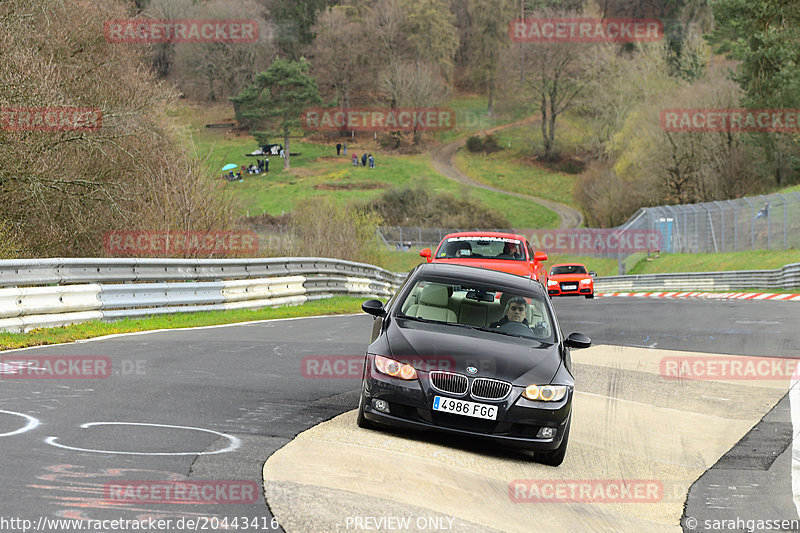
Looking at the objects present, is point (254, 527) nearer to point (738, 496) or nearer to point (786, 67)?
point (738, 496)

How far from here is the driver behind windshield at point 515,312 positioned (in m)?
8.68

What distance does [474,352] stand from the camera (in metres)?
7.63

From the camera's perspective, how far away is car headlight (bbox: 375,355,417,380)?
7.37 m

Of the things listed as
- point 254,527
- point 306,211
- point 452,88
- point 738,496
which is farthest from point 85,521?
point 452,88

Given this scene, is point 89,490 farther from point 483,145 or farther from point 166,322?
point 483,145

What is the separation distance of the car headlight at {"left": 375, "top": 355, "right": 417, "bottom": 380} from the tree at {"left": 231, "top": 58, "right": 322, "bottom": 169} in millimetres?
104058

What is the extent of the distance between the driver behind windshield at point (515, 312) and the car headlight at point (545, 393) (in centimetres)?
128

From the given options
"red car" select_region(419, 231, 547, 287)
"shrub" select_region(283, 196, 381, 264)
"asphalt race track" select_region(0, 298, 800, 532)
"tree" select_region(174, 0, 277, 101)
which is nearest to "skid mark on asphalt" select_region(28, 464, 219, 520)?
"asphalt race track" select_region(0, 298, 800, 532)

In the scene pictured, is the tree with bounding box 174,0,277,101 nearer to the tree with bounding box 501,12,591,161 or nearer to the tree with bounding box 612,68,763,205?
the tree with bounding box 501,12,591,161

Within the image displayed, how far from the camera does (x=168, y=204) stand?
2420 centimetres

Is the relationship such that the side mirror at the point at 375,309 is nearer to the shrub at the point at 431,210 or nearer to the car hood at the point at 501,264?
the car hood at the point at 501,264

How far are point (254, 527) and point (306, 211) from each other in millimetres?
34224

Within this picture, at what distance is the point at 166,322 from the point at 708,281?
3018cm

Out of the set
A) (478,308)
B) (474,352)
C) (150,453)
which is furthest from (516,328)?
(150,453)
